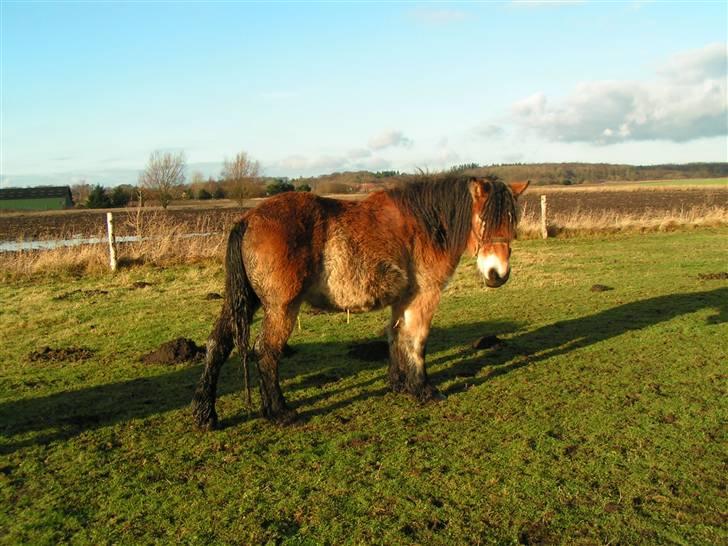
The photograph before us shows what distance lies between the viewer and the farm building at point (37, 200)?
65.9 meters

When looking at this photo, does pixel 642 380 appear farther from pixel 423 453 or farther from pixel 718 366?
pixel 423 453

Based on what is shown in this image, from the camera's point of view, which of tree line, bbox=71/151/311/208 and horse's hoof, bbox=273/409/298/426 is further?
tree line, bbox=71/151/311/208

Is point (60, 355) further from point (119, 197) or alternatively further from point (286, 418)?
point (119, 197)

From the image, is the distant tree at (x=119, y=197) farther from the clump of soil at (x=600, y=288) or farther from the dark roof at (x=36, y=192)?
the clump of soil at (x=600, y=288)

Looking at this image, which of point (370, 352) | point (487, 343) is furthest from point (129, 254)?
point (487, 343)

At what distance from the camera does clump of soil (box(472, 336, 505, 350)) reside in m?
8.35

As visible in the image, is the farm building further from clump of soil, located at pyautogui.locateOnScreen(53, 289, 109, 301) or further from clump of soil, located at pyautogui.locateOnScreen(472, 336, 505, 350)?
clump of soil, located at pyautogui.locateOnScreen(472, 336, 505, 350)

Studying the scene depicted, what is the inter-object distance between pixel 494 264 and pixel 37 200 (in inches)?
2820

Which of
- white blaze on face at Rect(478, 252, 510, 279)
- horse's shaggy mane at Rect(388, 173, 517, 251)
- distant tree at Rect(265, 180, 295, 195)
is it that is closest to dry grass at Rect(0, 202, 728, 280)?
horse's shaggy mane at Rect(388, 173, 517, 251)

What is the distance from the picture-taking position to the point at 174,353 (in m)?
7.95

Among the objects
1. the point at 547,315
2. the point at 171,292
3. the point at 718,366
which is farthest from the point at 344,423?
the point at 171,292

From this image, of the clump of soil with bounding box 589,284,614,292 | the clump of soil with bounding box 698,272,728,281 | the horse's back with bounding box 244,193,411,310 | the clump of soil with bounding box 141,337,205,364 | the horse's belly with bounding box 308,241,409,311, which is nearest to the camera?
the horse's back with bounding box 244,193,411,310

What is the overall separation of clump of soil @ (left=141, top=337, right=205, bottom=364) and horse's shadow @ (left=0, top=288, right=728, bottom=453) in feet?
1.21

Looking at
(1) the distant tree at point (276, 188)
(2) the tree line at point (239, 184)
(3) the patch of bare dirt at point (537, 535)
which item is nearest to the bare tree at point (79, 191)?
(2) the tree line at point (239, 184)
